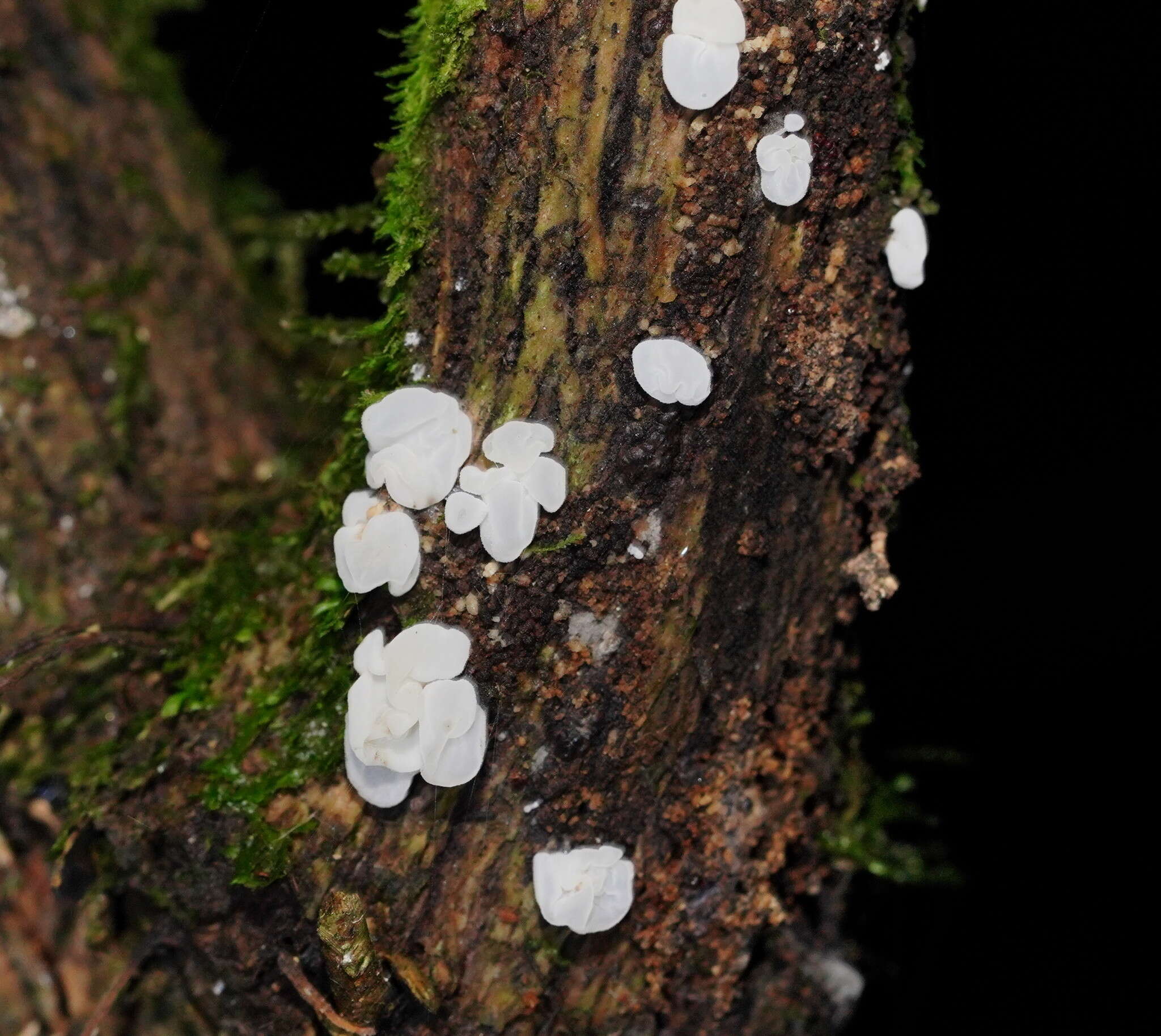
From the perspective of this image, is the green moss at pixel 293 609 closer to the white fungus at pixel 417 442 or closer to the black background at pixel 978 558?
the white fungus at pixel 417 442

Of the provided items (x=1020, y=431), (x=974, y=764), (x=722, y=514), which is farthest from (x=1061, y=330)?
(x=722, y=514)

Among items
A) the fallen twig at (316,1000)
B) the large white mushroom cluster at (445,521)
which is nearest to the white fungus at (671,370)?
the large white mushroom cluster at (445,521)

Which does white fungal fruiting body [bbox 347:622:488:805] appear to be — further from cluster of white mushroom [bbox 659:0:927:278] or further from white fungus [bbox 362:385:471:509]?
cluster of white mushroom [bbox 659:0:927:278]

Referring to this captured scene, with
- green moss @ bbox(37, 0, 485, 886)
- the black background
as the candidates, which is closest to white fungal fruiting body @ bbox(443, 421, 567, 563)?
green moss @ bbox(37, 0, 485, 886)

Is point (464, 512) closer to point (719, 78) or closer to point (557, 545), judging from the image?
point (557, 545)

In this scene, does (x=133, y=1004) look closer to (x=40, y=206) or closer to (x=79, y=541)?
(x=79, y=541)

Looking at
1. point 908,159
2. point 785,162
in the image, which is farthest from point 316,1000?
point 908,159
